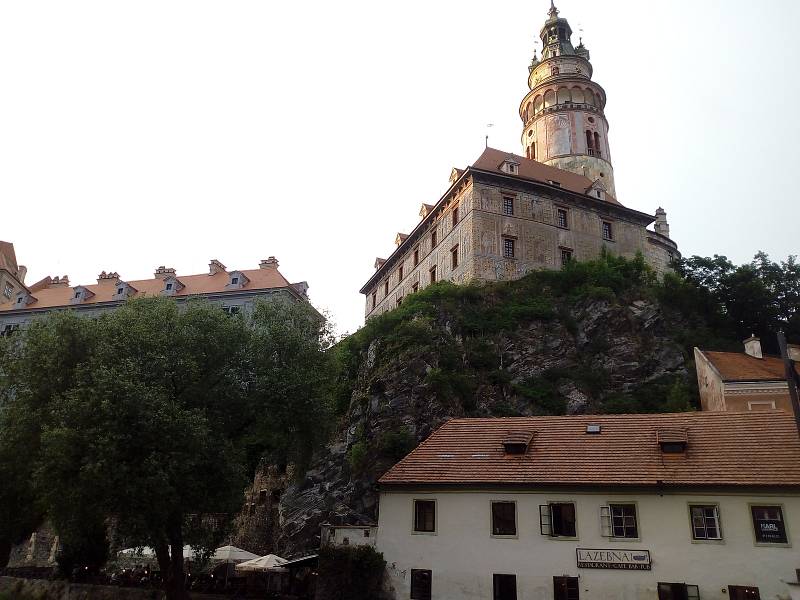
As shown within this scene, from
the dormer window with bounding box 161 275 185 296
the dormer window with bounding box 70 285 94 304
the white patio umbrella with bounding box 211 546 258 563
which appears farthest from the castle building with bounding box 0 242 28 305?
the white patio umbrella with bounding box 211 546 258 563

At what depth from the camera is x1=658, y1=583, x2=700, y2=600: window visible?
62.8 ft

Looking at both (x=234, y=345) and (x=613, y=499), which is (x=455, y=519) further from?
(x=234, y=345)

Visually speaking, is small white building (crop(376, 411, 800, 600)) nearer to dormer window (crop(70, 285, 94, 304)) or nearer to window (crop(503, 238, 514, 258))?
window (crop(503, 238, 514, 258))

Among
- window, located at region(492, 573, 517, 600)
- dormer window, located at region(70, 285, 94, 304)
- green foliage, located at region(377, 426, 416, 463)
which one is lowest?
window, located at region(492, 573, 517, 600)

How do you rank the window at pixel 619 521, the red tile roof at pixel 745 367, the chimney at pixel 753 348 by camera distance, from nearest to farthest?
the window at pixel 619 521
the red tile roof at pixel 745 367
the chimney at pixel 753 348

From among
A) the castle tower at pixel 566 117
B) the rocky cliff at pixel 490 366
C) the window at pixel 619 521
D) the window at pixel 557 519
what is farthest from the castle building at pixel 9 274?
the window at pixel 619 521

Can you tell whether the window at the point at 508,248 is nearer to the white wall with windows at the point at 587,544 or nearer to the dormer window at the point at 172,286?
the white wall with windows at the point at 587,544

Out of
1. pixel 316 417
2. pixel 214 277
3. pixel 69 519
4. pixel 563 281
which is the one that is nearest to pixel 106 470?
pixel 69 519

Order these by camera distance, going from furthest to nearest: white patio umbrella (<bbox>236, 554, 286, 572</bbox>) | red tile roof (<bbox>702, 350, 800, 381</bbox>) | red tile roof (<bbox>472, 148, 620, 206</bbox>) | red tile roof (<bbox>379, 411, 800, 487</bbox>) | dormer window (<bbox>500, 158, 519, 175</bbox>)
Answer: red tile roof (<bbox>472, 148, 620, 206</bbox>)
dormer window (<bbox>500, 158, 519, 175</bbox>)
red tile roof (<bbox>702, 350, 800, 381</bbox>)
white patio umbrella (<bbox>236, 554, 286, 572</bbox>)
red tile roof (<bbox>379, 411, 800, 487</bbox>)

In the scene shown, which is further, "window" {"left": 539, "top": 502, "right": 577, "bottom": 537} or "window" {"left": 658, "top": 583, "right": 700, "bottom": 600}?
"window" {"left": 539, "top": 502, "right": 577, "bottom": 537}

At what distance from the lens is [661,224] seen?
207 ft

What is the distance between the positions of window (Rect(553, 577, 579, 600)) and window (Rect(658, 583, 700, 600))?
242 centimetres

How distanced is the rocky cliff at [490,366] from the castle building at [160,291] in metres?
11.9

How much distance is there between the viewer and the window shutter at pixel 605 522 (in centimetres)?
2044
